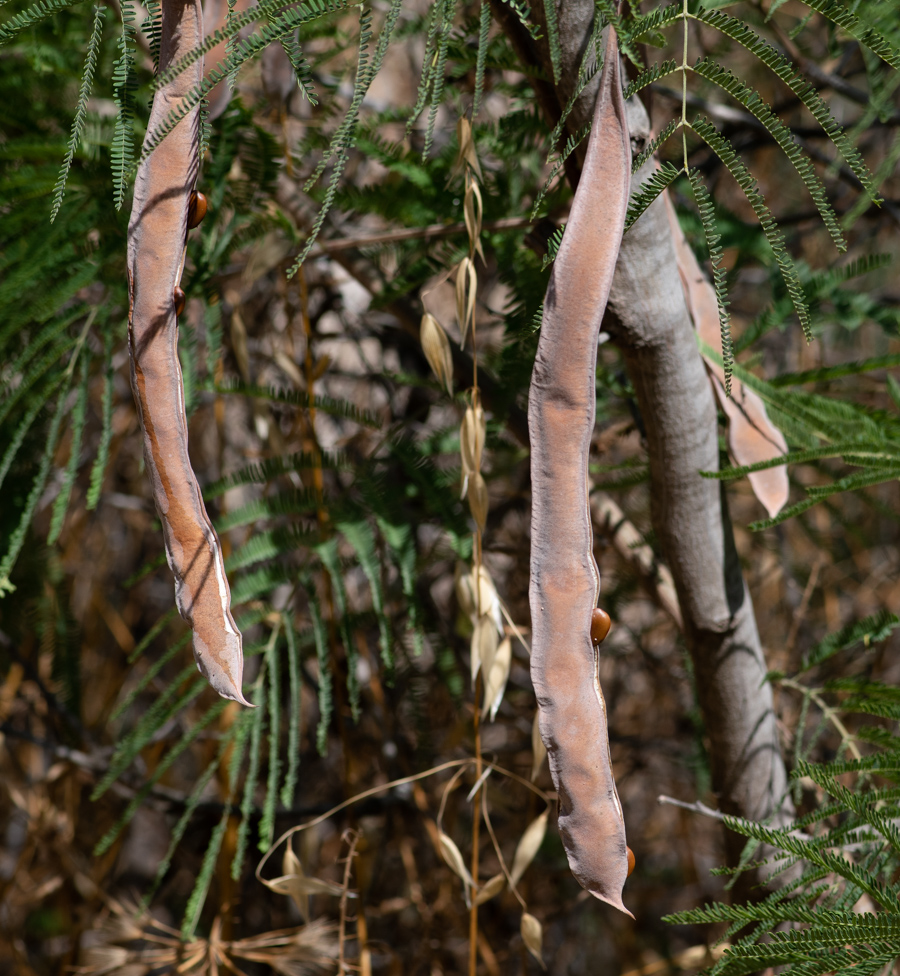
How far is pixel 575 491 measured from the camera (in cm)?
46

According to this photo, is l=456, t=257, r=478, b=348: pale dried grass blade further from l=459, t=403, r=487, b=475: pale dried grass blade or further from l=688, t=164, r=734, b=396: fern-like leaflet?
l=688, t=164, r=734, b=396: fern-like leaflet

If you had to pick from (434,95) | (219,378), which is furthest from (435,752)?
(434,95)

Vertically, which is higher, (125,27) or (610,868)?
(125,27)

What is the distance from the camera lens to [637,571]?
93 cm

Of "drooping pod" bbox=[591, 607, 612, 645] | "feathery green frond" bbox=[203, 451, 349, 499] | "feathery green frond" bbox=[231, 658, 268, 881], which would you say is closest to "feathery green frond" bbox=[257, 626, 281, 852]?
"feathery green frond" bbox=[231, 658, 268, 881]

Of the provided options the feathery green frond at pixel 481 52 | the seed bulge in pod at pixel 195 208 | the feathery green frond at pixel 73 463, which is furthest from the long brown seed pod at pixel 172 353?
the feathery green frond at pixel 73 463

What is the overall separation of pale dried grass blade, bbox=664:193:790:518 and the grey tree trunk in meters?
0.04

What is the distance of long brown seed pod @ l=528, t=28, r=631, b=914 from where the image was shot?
0.46m

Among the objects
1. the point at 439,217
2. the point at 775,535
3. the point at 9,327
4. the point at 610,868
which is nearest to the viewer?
the point at 610,868

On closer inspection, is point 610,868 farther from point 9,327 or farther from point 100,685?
point 100,685

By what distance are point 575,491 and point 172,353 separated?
0.79 ft

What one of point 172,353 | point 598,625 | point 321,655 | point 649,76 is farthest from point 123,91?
point 321,655

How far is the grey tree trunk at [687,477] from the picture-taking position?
568 millimetres

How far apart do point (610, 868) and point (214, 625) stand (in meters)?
0.26
